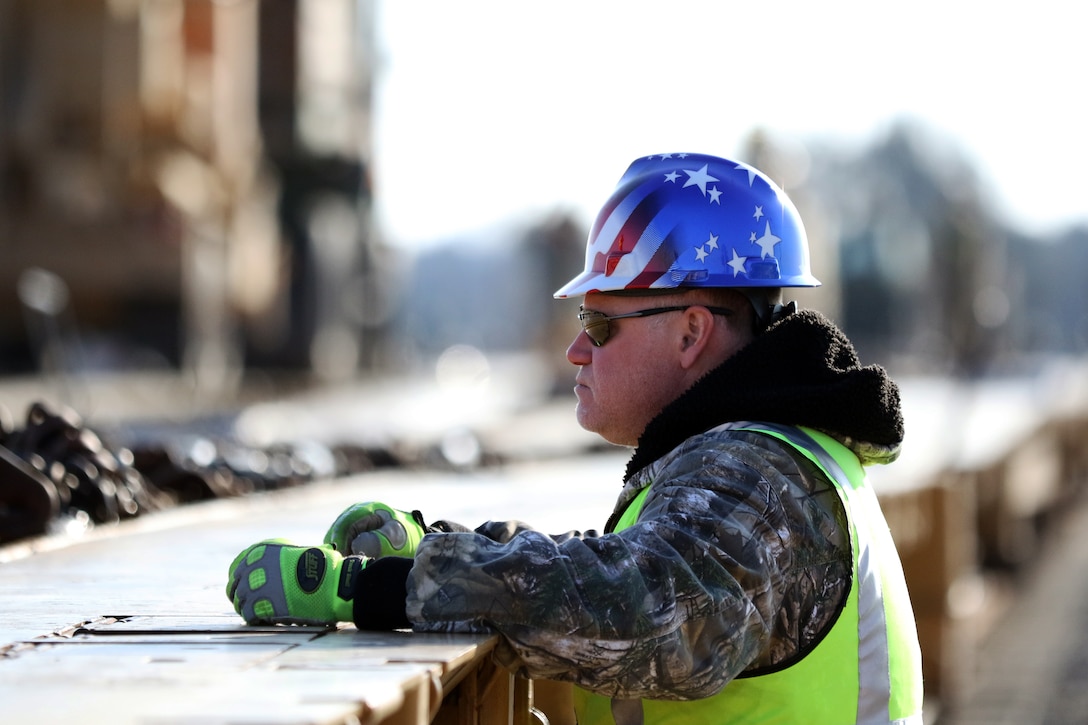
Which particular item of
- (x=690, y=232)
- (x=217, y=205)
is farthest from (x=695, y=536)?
(x=217, y=205)

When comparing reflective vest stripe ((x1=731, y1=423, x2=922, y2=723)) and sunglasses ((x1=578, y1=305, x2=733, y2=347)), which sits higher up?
sunglasses ((x1=578, y1=305, x2=733, y2=347))

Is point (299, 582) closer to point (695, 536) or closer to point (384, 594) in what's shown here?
point (384, 594)

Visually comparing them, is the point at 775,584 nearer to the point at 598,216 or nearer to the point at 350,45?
the point at 598,216

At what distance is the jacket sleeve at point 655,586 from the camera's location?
378 cm

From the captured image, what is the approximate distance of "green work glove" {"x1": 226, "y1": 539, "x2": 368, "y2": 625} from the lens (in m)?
4.14

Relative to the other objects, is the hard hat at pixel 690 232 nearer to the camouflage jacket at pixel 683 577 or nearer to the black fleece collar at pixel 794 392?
the black fleece collar at pixel 794 392

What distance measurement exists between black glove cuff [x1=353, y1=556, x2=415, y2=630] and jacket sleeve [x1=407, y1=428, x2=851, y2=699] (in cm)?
4

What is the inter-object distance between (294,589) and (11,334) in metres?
35.3

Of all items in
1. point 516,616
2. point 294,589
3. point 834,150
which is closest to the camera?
point 516,616

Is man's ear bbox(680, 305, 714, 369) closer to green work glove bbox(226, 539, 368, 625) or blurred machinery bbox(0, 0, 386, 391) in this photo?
green work glove bbox(226, 539, 368, 625)

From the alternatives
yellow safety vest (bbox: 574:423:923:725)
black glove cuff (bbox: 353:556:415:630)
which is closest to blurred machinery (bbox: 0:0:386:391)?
black glove cuff (bbox: 353:556:415:630)

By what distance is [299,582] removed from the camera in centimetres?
416

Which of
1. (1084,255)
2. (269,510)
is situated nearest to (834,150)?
(1084,255)

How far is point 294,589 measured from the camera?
13.6 feet
